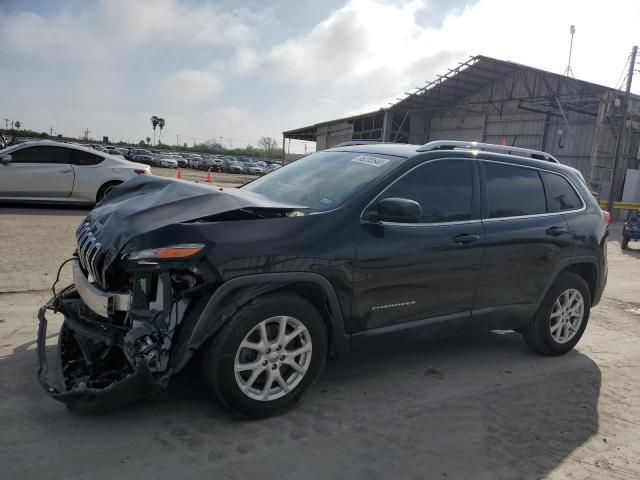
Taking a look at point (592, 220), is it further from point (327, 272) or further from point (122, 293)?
point (122, 293)

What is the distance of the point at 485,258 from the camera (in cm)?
405

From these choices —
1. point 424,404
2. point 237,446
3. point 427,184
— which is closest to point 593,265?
point 427,184

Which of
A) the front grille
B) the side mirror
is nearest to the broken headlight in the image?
the front grille

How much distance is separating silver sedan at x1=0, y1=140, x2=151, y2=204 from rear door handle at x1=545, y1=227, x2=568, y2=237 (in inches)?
360

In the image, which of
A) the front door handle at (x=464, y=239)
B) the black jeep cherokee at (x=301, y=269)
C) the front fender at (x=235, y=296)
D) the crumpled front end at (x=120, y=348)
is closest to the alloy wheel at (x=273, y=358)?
the black jeep cherokee at (x=301, y=269)

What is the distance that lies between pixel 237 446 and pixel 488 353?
2.79m

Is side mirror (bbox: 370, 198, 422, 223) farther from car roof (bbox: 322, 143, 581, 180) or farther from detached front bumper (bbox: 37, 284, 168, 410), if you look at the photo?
detached front bumper (bbox: 37, 284, 168, 410)

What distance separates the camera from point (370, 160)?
4047 millimetres

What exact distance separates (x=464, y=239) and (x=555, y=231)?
119 centimetres

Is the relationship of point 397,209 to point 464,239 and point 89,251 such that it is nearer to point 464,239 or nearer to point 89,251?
point 464,239

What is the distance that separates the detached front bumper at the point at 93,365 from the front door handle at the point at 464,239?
2278 mm

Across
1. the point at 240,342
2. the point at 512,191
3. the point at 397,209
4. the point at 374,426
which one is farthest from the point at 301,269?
the point at 512,191

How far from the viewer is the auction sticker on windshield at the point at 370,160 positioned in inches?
154

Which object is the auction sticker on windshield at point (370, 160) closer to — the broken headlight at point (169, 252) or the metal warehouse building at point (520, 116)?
the broken headlight at point (169, 252)
